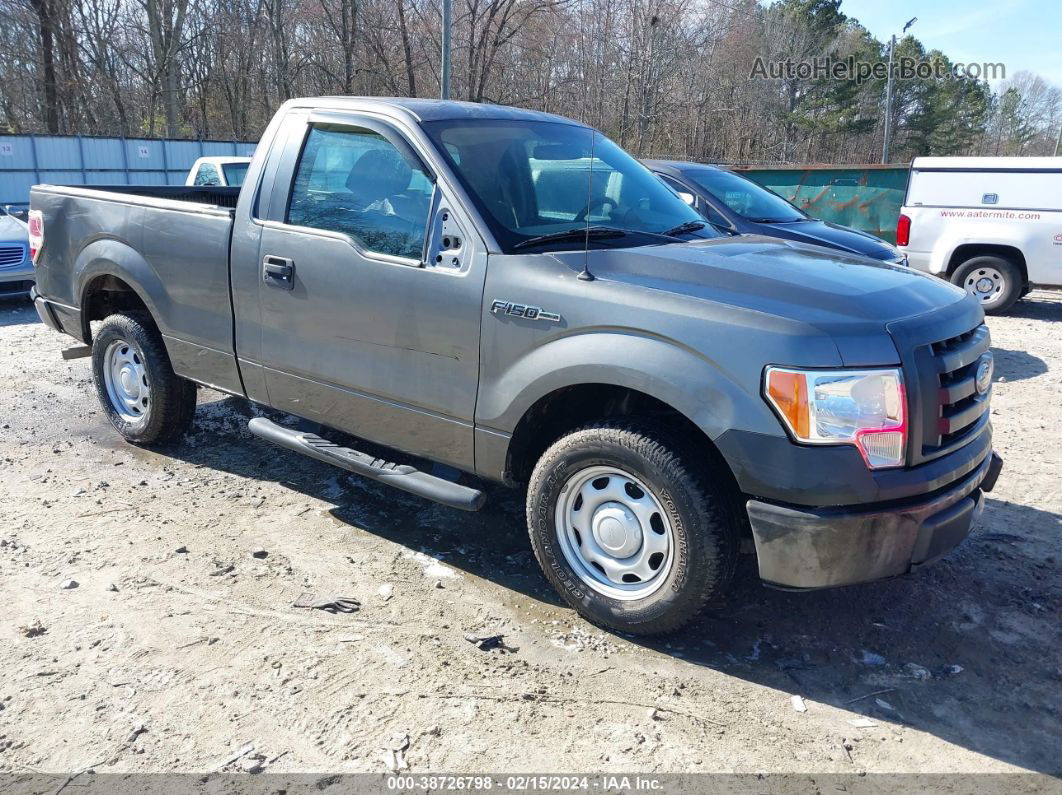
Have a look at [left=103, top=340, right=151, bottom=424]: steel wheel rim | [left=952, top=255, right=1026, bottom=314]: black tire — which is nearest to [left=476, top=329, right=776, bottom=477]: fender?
[left=103, top=340, right=151, bottom=424]: steel wheel rim

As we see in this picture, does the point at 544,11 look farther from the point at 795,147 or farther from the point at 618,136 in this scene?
the point at 795,147

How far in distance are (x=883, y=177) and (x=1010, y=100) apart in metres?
50.4

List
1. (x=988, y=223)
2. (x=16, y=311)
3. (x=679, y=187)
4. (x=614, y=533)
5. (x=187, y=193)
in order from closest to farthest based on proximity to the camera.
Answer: (x=614, y=533)
(x=187, y=193)
(x=679, y=187)
(x=16, y=311)
(x=988, y=223)

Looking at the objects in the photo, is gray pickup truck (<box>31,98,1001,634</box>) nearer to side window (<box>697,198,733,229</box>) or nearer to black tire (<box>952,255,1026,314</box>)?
side window (<box>697,198,733,229</box>)

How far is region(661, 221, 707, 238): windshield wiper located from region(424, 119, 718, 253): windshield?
0.5 inches

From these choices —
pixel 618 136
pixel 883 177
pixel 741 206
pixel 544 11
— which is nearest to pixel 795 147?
pixel 618 136

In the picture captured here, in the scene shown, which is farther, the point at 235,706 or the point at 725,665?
the point at 725,665

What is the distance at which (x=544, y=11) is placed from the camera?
100ft

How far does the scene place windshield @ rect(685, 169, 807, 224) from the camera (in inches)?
334

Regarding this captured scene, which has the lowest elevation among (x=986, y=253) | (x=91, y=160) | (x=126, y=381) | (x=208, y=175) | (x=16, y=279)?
(x=126, y=381)

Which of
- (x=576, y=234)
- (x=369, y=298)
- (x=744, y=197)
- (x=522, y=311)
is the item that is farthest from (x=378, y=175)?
(x=744, y=197)

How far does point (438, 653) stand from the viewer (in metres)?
3.39

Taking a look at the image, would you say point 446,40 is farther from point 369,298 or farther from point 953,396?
point 953,396

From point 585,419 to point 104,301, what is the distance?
3.68 m
